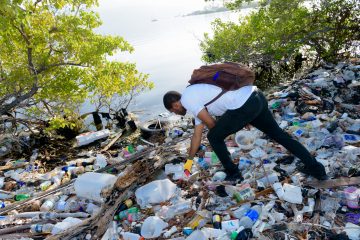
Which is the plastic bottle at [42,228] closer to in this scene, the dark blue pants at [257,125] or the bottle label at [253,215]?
the dark blue pants at [257,125]

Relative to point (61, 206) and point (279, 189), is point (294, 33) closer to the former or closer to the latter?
point (279, 189)

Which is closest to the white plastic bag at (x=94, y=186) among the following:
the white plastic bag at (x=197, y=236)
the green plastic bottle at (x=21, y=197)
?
the green plastic bottle at (x=21, y=197)

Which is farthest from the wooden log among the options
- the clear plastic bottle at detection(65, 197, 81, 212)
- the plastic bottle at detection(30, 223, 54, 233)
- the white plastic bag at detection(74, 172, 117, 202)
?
the plastic bottle at detection(30, 223, 54, 233)

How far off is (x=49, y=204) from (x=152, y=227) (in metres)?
1.78

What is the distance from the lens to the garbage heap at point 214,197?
3.28m

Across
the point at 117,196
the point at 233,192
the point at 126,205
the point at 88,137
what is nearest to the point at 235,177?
the point at 233,192

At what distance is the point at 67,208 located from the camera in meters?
4.34

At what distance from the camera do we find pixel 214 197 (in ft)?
12.7

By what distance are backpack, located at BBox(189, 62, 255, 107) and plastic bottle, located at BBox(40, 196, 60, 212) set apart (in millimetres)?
2697

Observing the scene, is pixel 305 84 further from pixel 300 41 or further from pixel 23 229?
pixel 23 229

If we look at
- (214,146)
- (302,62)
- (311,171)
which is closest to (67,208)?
(214,146)

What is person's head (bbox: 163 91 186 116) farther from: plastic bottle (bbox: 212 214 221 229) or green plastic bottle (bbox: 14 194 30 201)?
green plastic bottle (bbox: 14 194 30 201)

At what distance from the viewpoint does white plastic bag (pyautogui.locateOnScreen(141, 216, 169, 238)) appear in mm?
3465

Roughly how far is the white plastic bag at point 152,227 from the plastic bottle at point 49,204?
1.63m
